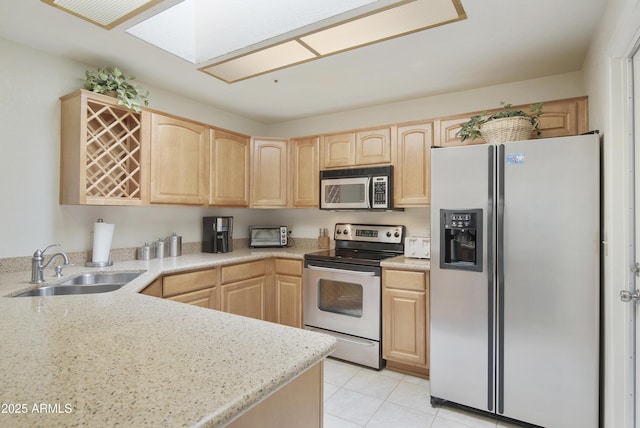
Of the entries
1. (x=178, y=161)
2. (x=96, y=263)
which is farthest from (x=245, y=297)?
(x=178, y=161)

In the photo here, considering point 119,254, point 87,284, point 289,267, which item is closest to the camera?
point 87,284

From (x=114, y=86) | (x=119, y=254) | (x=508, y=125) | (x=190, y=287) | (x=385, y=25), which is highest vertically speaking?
(x=385, y=25)

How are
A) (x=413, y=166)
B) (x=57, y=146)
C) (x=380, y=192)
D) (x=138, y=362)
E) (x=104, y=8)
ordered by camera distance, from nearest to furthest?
(x=138, y=362)
(x=104, y=8)
(x=57, y=146)
(x=413, y=166)
(x=380, y=192)

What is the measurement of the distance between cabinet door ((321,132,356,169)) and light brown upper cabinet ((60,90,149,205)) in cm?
159

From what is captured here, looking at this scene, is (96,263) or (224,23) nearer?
(224,23)

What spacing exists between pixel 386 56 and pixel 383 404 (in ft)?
7.79

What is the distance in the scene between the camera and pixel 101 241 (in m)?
2.44

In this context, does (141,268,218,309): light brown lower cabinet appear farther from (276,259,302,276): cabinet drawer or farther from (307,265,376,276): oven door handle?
(307,265,376,276): oven door handle

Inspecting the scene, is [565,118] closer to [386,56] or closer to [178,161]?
[386,56]

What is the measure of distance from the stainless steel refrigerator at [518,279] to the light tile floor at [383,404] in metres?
0.10

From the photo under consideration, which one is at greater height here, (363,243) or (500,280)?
(363,243)

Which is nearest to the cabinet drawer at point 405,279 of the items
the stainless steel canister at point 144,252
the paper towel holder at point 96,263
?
the stainless steel canister at point 144,252

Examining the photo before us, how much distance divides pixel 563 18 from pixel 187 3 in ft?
7.52

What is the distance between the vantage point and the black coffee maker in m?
3.25
